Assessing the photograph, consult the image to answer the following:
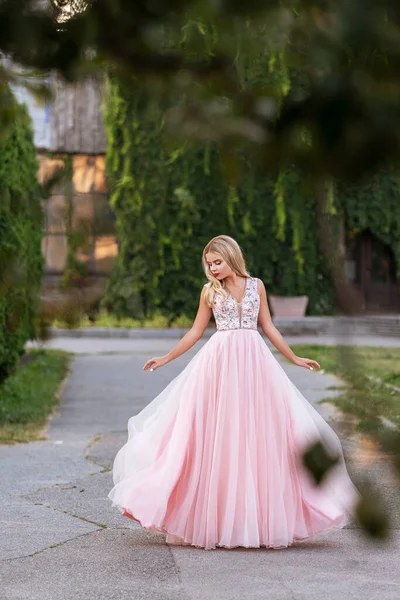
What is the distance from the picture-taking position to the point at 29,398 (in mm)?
11984

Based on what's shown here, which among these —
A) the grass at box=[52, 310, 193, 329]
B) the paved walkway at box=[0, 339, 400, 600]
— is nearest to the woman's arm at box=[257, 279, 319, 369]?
the paved walkway at box=[0, 339, 400, 600]

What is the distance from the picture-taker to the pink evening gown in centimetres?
533

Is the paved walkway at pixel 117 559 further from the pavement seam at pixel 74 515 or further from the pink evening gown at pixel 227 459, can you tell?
the pink evening gown at pixel 227 459

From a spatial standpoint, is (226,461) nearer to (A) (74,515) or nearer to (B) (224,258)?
(B) (224,258)

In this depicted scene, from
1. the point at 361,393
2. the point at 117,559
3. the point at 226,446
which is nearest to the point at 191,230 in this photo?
the point at 226,446

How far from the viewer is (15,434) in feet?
31.2

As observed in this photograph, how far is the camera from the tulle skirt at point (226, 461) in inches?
210

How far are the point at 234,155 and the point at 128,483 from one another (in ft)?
15.2

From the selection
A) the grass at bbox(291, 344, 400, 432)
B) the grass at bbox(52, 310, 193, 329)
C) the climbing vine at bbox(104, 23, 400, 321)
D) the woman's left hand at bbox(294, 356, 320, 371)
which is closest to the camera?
the grass at bbox(291, 344, 400, 432)

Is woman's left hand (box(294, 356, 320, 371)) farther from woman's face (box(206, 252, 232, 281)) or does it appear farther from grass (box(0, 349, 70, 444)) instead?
grass (box(0, 349, 70, 444))

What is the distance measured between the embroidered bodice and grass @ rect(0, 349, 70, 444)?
3.82 metres

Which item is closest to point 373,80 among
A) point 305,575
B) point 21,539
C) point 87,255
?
point 87,255

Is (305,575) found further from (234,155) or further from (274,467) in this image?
(234,155)

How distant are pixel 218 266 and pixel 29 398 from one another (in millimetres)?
6585
